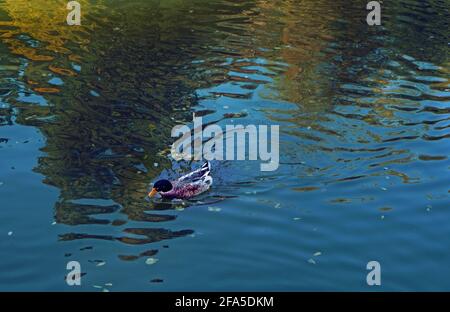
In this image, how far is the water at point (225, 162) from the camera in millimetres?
14945

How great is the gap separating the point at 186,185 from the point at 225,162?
265 cm

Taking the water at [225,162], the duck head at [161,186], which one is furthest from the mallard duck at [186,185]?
the water at [225,162]

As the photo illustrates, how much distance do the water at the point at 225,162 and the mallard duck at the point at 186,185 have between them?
315mm

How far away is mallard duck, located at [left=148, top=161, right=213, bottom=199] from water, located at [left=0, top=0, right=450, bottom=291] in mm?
315

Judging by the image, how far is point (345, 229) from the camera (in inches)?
643

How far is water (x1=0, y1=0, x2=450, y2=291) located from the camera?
588 inches

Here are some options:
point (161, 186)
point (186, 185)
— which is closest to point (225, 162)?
point (186, 185)

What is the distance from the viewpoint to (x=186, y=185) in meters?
17.0

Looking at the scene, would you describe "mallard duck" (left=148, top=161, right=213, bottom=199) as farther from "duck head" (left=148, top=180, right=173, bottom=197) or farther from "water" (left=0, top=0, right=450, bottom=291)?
"water" (left=0, top=0, right=450, bottom=291)

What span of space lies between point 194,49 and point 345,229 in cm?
1502

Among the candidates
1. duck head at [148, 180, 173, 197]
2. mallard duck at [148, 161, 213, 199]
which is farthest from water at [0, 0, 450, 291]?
duck head at [148, 180, 173, 197]

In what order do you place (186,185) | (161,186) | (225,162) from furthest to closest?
(225,162) → (186,185) → (161,186)

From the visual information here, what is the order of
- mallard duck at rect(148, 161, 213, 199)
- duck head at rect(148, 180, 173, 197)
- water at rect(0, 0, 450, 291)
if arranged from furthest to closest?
Answer: mallard duck at rect(148, 161, 213, 199) → duck head at rect(148, 180, 173, 197) → water at rect(0, 0, 450, 291)

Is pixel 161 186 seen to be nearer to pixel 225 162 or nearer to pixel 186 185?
pixel 186 185
